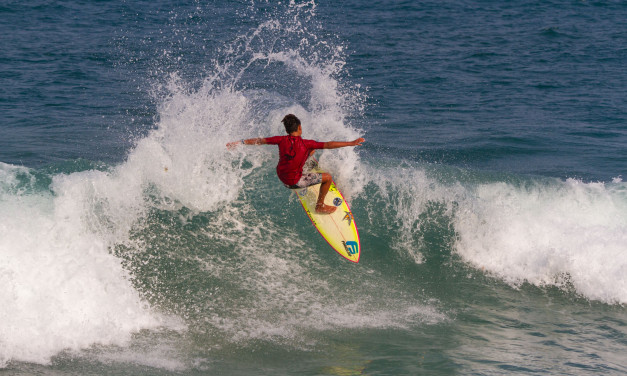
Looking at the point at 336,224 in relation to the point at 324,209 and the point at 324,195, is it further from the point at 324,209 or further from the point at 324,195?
the point at 324,195

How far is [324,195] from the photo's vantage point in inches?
320

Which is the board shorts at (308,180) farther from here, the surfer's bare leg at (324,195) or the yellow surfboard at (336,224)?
the yellow surfboard at (336,224)

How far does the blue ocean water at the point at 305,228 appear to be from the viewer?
6.29 metres

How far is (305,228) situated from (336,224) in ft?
2.56

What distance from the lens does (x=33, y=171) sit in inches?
338

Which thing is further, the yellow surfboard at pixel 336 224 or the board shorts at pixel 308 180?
the yellow surfboard at pixel 336 224

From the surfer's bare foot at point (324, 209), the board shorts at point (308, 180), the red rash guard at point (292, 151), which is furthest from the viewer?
the surfer's bare foot at point (324, 209)

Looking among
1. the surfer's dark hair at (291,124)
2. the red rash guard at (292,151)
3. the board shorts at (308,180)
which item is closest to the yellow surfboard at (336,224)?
the board shorts at (308,180)

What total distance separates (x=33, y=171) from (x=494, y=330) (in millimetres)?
6767

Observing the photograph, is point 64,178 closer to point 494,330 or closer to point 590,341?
point 494,330

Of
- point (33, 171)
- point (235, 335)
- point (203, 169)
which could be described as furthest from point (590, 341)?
point (33, 171)

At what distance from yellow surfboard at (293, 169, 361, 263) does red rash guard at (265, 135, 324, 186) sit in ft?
3.31

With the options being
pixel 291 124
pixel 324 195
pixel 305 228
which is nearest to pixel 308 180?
pixel 324 195

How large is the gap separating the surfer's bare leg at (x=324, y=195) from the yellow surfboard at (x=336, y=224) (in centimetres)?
6
